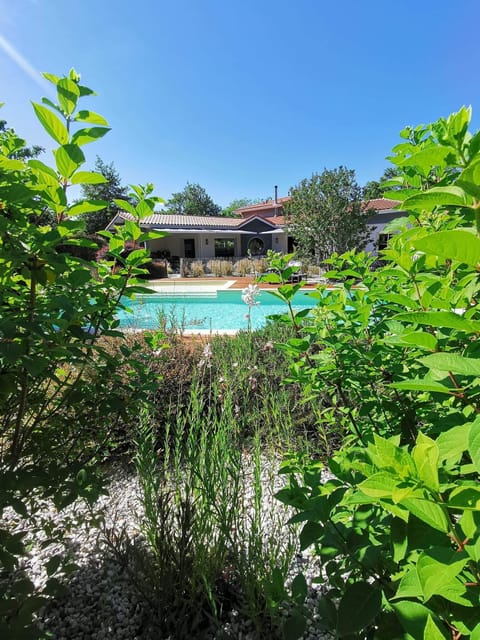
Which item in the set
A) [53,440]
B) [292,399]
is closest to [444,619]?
[53,440]

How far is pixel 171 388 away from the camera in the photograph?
3.79m

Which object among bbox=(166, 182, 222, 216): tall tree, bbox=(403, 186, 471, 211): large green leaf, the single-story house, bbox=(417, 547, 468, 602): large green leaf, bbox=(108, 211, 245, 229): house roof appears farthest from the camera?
bbox=(166, 182, 222, 216): tall tree

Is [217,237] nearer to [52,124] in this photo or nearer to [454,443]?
[52,124]

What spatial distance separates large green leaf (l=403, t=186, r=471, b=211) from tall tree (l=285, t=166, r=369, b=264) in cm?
2041

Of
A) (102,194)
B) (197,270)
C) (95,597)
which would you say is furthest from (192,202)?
(95,597)

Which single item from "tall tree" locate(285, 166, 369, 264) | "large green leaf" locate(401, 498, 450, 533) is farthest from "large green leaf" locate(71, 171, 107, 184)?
"tall tree" locate(285, 166, 369, 264)

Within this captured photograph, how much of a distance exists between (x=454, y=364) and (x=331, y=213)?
21117 millimetres

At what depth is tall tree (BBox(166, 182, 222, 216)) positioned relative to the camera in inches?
2338

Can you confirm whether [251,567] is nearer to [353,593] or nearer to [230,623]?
[230,623]

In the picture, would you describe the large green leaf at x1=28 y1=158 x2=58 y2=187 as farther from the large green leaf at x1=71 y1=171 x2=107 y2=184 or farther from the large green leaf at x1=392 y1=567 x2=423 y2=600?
the large green leaf at x1=392 y1=567 x2=423 y2=600

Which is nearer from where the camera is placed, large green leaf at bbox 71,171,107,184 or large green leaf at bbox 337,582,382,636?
large green leaf at bbox 337,582,382,636

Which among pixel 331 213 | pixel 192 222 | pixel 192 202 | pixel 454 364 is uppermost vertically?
pixel 192 202

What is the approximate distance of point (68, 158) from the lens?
39.0 inches

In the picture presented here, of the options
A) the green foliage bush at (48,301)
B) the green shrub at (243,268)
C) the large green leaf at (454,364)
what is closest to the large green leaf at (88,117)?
the green foliage bush at (48,301)
